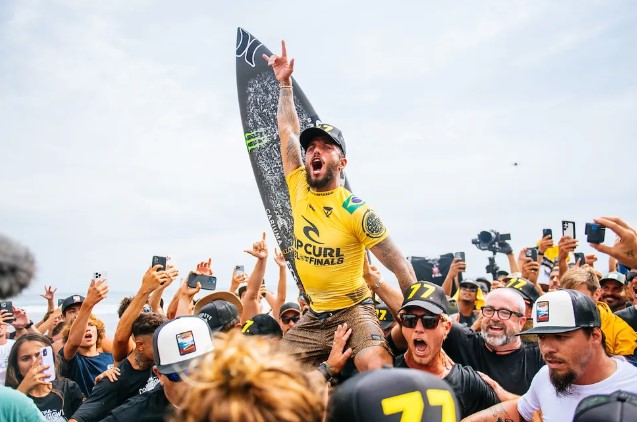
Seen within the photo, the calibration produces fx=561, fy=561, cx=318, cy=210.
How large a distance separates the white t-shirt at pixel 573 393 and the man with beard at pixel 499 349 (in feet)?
2.48

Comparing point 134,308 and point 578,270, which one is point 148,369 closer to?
point 134,308

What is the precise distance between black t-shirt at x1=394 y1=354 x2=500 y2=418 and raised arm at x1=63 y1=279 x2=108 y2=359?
123 inches

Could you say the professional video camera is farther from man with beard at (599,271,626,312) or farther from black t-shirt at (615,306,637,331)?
black t-shirt at (615,306,637,331)

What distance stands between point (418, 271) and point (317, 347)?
6.78 meters

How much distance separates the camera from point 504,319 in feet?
15.0

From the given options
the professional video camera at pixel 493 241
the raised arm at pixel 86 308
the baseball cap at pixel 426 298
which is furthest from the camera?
the professional video camera at pixel 493 241

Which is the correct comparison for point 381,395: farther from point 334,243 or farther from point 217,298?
point 217,298

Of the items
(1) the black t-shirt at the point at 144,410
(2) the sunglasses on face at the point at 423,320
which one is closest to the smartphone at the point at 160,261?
(1) the black t-shirt at the point at 144,410

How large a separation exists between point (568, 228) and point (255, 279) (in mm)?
3688

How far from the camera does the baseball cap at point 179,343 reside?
341cm

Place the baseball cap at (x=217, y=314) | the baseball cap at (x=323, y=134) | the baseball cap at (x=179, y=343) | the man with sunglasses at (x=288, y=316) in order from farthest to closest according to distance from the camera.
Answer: the man with sunglasses at (x=288, y=316)
the baseball cap at (x=217, y=314)
the baseball cap at (x=323, y=134)
the baseball cap at (x=179, y=343)

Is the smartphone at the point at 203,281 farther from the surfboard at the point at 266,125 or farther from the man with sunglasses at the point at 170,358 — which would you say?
the man with sunglasses at the point at 170,358

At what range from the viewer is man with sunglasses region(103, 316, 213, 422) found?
134 inches

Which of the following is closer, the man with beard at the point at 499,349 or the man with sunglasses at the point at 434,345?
the man with sunglasses at the point at 434,345
